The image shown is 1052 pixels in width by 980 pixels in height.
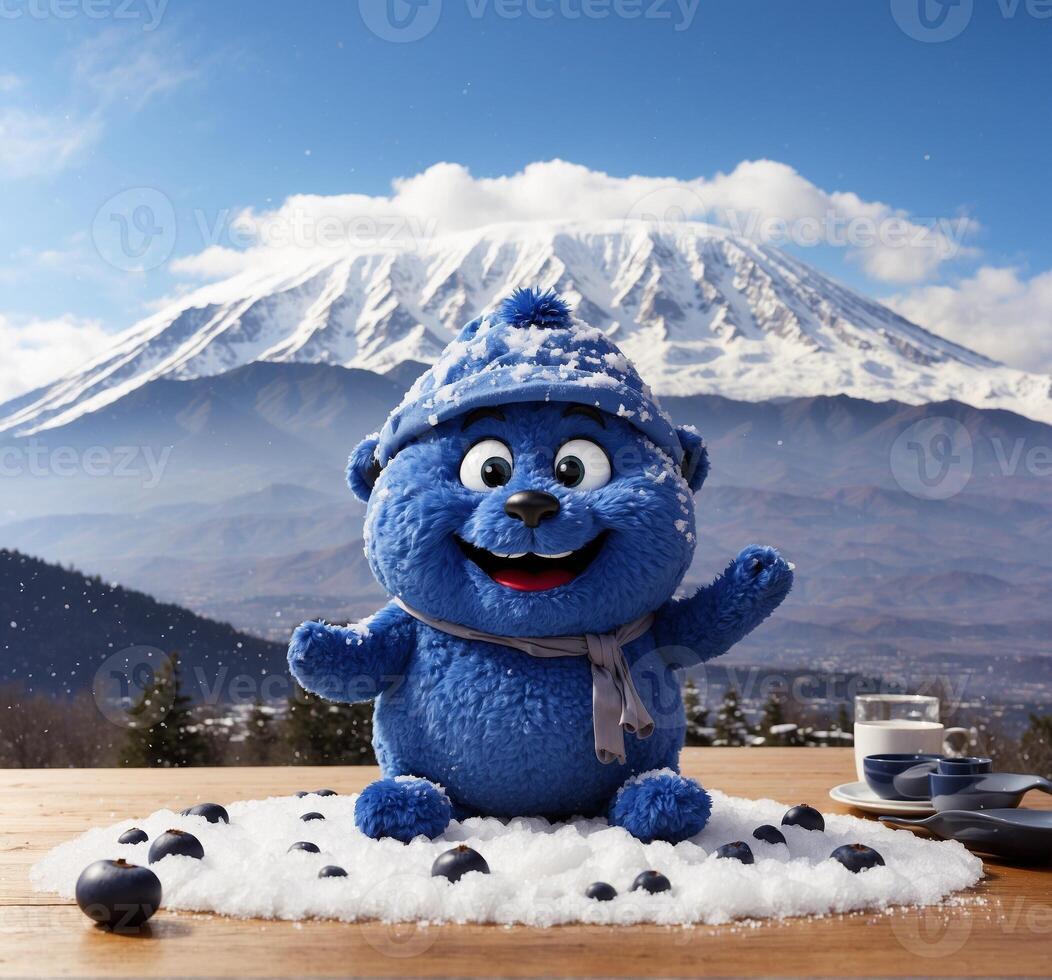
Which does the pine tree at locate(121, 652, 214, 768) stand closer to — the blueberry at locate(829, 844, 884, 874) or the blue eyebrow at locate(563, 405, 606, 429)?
the blue eyebrow at locate(563, 405, 606, 429)

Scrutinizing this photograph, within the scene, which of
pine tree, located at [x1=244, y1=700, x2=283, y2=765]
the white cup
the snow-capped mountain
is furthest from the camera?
the snow-capped mountain

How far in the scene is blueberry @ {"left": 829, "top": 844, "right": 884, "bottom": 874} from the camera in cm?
105

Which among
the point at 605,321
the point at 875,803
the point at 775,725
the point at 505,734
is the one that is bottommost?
the point at 775,725

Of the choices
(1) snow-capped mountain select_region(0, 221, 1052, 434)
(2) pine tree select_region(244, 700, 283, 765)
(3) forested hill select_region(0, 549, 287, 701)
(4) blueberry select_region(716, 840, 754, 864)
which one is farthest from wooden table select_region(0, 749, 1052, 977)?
(1) snow-capped mountain select_region(0, 221, 1052, 434)

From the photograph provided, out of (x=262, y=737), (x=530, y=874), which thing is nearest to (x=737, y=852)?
(x=530, y=874)

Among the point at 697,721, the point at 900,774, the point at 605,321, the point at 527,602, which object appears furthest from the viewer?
the point at 605,321

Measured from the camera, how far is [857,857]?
3.47 feet

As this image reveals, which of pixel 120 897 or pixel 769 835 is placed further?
pixel 769 835

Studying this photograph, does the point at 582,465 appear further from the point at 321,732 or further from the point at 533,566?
the point at 321,732

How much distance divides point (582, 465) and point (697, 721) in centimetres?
312

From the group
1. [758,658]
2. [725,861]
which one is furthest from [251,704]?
[758,658]

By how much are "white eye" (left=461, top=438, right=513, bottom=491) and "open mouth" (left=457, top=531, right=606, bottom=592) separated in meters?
0.06

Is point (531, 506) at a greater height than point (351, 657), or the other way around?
point (531, 506)

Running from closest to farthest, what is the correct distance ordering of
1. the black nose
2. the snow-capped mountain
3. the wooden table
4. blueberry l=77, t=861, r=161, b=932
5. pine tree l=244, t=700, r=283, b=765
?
the wooden table
blueberry l=77, t=861, r=161, b=932
the black nose
pine tree l=244, t=700, r=283, b=765
the snow-capped mountain
